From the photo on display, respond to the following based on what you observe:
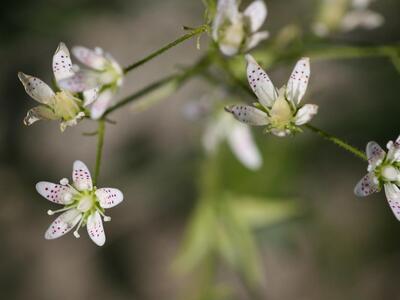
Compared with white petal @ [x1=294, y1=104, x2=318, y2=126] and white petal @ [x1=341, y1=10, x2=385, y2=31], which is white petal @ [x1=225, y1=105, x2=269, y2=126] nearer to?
white petal @ [x1=294, y1=104, x2=318, y2=126]

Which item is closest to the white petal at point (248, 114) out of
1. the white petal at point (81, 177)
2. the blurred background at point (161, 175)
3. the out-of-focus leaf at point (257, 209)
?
the white petal at point (81, 177)

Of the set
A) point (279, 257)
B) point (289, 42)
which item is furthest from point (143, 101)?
point (279, 257)

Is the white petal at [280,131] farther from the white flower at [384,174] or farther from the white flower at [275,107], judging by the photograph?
the white flower at [384,174]

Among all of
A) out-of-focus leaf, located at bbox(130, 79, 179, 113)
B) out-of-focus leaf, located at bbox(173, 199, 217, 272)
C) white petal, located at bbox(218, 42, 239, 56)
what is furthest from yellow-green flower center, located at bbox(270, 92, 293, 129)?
out-of-focus leaf, located at bbox(173, 199, 217, 272)

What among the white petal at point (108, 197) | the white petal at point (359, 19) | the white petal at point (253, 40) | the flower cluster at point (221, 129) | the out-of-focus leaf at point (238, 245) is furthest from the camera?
the out-of-focus leaf at point (238, 245)

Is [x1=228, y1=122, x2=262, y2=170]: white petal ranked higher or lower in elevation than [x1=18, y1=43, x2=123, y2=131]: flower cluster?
lower

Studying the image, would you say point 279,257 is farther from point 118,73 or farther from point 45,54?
point 118,73

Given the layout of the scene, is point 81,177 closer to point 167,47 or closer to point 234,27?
point 167,47
